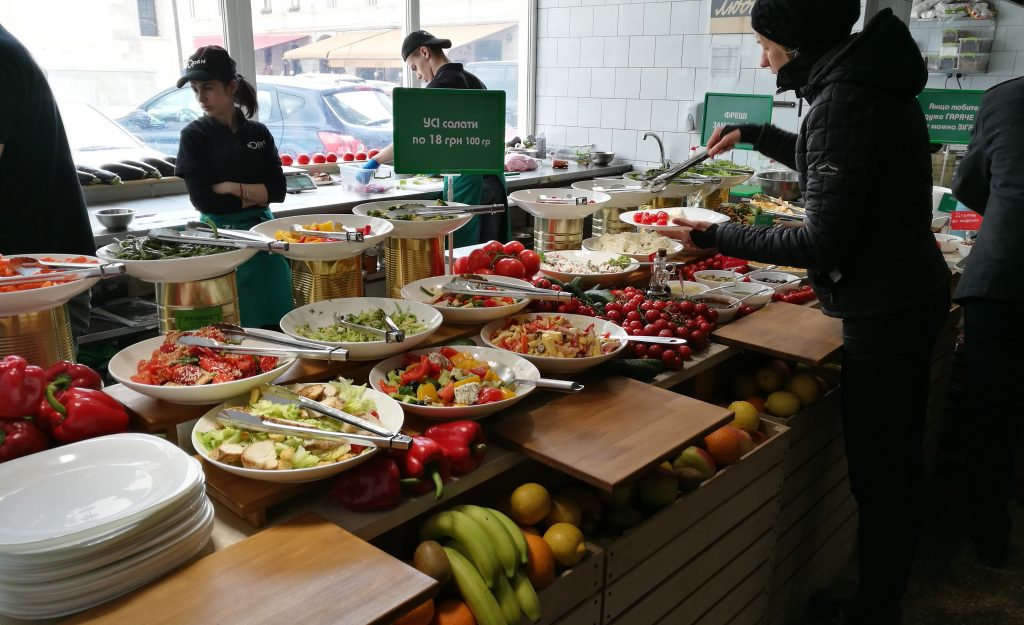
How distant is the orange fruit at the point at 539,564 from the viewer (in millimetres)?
1758

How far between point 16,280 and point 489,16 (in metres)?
6.86

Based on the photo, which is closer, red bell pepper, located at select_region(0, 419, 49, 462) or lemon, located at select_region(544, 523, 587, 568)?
red bell pepper, located at select_region(0, 419, 49, 462)

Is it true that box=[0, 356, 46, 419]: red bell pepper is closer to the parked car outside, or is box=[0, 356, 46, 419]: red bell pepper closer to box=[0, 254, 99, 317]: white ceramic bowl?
box=[0, 254, 99, 317]: white ceramic bowl

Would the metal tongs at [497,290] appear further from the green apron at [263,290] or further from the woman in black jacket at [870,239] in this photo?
the green apron at [263,290]

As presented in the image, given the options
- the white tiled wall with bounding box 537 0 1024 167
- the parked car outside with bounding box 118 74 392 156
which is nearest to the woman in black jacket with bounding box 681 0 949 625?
the white tiled wall with bounding box 537 0 1024 167

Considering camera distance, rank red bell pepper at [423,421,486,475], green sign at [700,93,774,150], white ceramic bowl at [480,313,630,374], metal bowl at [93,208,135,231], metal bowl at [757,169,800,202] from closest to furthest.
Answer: red bell pepper at [423,421,486,475] < white ceramic bowl at [480,313,630,374] < metal bowl at [93,208,135,231] < green sign at [700,93,774,150] < metal bowl at [757,169,800,202]

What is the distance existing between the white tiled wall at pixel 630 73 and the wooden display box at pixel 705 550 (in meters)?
4.42

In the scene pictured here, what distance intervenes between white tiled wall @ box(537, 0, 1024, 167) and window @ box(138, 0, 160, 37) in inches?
151

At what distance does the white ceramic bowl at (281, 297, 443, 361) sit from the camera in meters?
2.05

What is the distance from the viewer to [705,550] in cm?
233

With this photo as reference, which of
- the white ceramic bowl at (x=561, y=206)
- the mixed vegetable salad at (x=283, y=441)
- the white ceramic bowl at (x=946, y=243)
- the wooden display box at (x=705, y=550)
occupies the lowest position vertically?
the wooden display box at (x=705, y=550)

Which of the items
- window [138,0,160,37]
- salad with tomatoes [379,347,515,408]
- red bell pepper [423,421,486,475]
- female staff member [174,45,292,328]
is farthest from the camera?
window [138,0,160,37]

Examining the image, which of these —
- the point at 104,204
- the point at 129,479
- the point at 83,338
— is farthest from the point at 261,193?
the point at 129,479

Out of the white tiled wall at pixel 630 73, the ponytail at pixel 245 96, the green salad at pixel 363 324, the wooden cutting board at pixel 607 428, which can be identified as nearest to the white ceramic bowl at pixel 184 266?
the green salad at pixel 363 324
